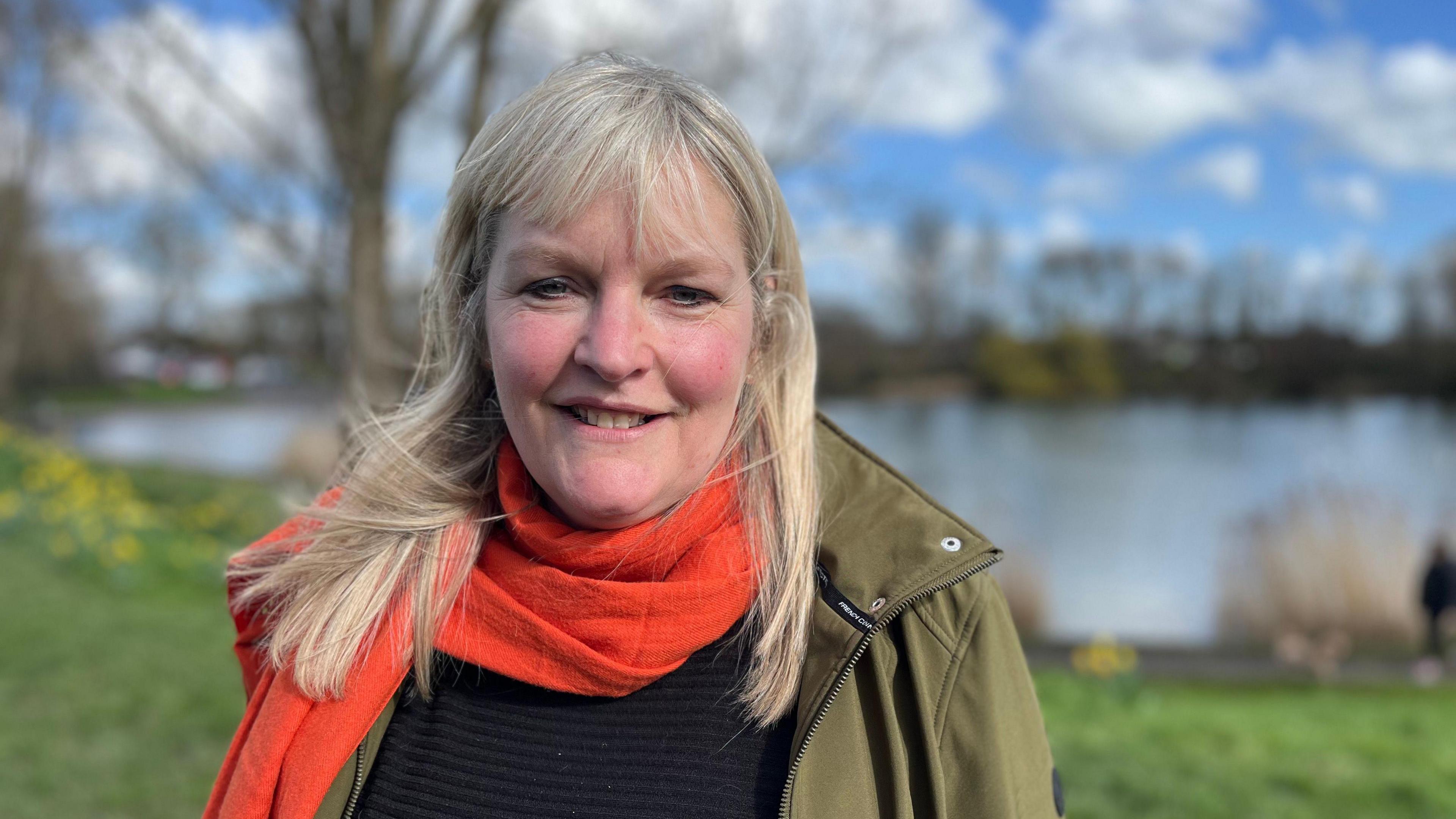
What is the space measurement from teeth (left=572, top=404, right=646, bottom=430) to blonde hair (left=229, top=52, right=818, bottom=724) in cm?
23

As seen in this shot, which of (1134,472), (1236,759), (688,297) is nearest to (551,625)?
(688,297)

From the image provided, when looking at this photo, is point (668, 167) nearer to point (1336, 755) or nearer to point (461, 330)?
point (461, 330)

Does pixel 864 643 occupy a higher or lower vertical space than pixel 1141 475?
lower

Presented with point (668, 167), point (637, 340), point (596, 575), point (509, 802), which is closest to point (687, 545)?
point (596, 575)

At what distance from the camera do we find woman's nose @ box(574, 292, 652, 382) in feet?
4.69

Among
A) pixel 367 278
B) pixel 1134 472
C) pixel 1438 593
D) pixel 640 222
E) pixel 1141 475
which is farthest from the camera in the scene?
pixel 1134 472

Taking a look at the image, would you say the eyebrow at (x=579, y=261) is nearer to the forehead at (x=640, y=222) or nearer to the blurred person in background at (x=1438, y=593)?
the forehead at (x=640, y=222)

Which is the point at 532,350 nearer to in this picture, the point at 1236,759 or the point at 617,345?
the point at 617,345

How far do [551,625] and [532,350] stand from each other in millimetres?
435

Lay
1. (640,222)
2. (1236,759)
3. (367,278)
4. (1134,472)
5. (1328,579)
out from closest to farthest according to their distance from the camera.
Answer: (640,222) → (1236,759) → (367,278) → (1328,579) → (1134,472)

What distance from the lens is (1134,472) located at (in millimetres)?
14164

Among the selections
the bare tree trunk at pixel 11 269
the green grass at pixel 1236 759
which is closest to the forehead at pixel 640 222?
the green grass at pixel 1236 759

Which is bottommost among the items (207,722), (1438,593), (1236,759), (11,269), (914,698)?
(1236,759)

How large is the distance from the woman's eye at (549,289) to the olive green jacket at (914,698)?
0.59 m
